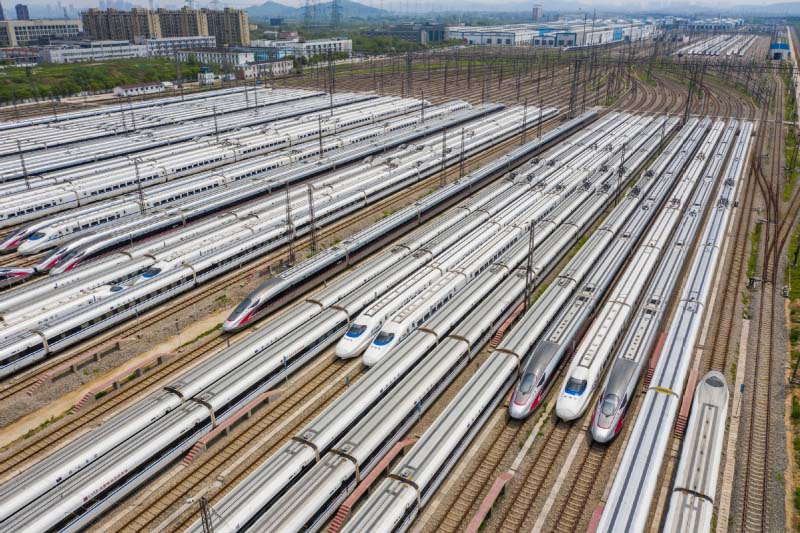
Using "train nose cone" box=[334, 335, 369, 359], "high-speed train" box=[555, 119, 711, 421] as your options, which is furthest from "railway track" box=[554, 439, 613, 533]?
"train nose cone" box=[334, 335, 369, 359]

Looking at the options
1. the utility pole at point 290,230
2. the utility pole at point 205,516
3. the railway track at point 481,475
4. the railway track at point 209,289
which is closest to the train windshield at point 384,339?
the railway track at point 481,475

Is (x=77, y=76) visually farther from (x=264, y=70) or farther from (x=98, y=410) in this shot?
(x=98, y=410)

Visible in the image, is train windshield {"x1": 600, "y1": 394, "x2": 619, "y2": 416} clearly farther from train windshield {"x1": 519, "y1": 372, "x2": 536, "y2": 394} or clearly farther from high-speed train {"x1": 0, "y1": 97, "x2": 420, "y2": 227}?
high-speed train {"x1": 0, "y1": 97, "x2": 420, "y2": 227}

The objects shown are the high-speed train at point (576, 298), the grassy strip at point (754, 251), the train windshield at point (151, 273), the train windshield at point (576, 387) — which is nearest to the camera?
the train windshield at point (576, 387)

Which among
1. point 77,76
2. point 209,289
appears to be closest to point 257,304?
point 209,289

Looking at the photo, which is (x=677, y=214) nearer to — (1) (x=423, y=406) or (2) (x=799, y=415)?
(2) (x=799, y=415)

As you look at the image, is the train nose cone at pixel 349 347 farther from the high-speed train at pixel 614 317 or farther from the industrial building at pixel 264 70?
the industrial building at pixel 264 70
